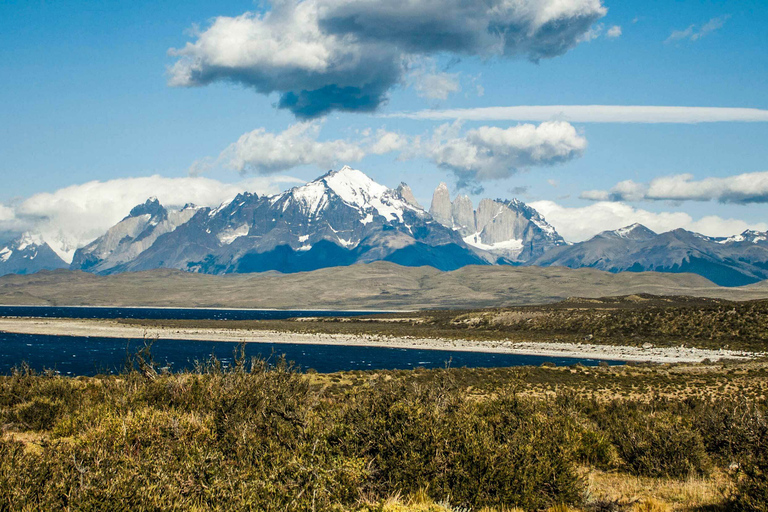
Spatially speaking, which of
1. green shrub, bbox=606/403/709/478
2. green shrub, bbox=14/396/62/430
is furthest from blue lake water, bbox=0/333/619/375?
green shrub, bbox=606/403/709/478

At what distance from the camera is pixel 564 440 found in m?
16.9

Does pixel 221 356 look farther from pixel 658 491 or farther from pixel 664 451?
pixel 658 491

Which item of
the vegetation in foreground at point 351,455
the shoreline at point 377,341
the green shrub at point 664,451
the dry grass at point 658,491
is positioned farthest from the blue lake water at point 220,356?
the dry grass at point 658,491

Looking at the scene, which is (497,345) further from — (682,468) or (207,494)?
(207,494)

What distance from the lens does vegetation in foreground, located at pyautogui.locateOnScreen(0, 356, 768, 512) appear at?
10523mm

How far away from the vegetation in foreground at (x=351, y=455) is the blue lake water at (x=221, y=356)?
48.0m

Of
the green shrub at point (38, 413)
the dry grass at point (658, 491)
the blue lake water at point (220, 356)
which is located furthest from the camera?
the blue lake water at point (220, 356)

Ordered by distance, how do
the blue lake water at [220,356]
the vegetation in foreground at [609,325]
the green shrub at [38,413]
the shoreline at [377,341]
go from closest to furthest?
the green shrub at [38,413] → the blue lake water at [220,356] → the shoreline at [377,341] → the vegetation in foreground at [609,325]

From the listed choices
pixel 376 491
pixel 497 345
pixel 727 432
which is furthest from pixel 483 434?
pixel 497 345

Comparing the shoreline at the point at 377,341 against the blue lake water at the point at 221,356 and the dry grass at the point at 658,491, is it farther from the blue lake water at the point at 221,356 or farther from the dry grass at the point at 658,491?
the dry grass at the point at 658,491

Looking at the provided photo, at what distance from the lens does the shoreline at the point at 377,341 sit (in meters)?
83.2

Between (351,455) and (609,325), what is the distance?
373 feet

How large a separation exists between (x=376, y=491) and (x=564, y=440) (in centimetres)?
610

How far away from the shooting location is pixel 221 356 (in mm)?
89125
